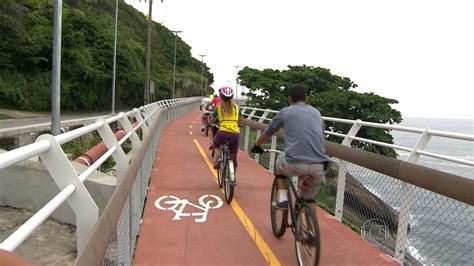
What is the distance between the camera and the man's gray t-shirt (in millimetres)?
5188

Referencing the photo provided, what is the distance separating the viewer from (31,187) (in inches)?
287

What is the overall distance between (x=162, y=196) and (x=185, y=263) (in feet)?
10.9

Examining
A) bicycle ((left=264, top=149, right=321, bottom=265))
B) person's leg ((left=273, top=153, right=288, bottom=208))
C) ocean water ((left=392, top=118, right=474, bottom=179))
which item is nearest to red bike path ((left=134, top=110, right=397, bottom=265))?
bicycle ((left=264, top=149, right=321, bottom=265))

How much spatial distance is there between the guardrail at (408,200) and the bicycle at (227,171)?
1.71 meters

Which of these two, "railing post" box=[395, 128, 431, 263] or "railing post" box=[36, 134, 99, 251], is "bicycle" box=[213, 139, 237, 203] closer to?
"railing post" box=[395, 128, 431, 263]

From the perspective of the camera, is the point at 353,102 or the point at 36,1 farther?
the point at 36,1

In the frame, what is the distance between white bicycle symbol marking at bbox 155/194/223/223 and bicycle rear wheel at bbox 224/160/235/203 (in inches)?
7.9

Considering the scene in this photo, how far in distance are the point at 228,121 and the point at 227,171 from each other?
3.25 ft

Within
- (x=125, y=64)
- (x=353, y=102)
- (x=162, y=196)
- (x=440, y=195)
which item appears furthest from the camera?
(x=125, y=64)

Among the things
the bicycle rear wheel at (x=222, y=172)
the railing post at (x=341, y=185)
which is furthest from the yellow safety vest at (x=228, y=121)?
the railing post at (x=341, y=185)

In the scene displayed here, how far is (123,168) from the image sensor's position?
223 inches

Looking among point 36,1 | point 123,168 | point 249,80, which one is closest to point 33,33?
point 36,1

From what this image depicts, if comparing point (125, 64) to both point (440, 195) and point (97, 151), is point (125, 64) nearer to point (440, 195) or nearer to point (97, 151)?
point (97, 151)

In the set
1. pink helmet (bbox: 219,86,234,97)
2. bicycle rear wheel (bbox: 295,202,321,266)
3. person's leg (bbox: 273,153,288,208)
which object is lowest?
bicycle rear wheel (bbox: 295,202,321,266)
